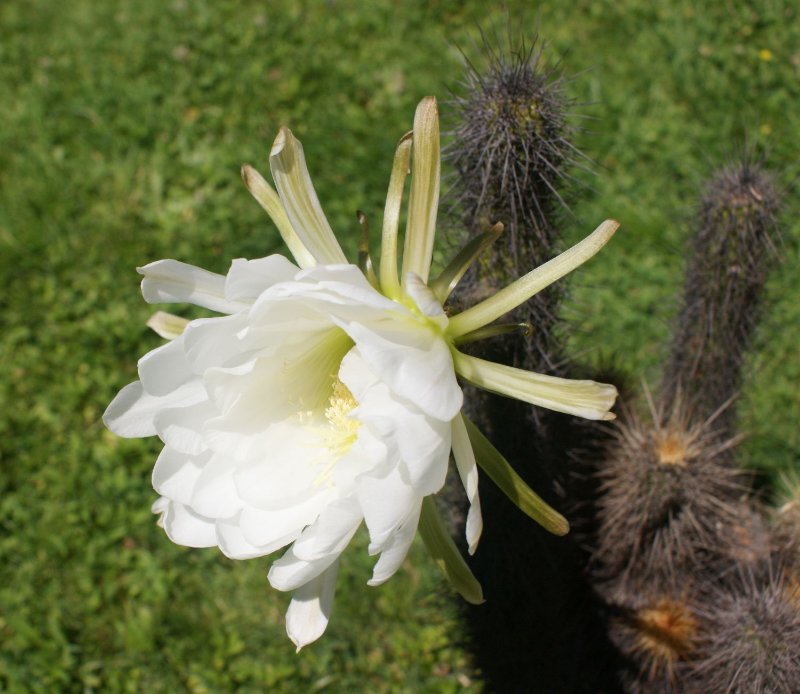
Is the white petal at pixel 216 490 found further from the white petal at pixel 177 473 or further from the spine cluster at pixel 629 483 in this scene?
the spine cluster at pixel 629 483

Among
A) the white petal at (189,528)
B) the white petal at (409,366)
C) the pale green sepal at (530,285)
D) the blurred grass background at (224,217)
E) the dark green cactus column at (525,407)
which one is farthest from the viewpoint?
the blurred grass background at (224,217)

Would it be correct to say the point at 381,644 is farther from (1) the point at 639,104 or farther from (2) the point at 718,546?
(1) the point at 639,104

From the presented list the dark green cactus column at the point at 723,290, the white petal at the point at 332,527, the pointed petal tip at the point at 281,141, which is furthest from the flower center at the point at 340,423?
the dark green cactus column at the point at 723,290

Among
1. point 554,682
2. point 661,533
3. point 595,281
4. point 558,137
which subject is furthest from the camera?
point 595,281

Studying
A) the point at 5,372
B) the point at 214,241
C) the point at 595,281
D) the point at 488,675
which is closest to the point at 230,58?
the point at 214,241

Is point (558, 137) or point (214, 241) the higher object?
point (558, 137)

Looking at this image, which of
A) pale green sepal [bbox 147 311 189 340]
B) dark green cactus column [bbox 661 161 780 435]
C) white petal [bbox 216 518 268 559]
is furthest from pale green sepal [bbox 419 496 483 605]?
dark green cactus column [bbox 661 161 780 435]

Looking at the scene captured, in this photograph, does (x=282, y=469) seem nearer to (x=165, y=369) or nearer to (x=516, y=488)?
(x=165, y=369)
